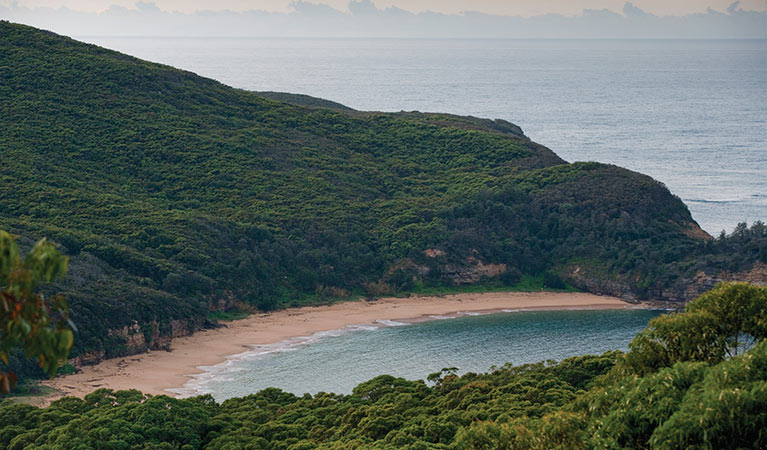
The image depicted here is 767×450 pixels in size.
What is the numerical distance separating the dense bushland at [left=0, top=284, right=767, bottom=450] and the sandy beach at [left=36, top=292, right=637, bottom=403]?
299 inches

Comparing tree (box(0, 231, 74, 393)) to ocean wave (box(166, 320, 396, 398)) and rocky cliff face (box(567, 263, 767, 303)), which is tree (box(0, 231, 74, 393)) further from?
rocky cliff face (box(567, 263, 767, 303))

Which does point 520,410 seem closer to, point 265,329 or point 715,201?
point 265,329

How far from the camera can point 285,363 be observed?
40875mm

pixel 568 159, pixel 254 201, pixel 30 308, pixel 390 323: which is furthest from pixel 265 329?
pixel 568 159

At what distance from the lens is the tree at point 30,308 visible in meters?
8.37

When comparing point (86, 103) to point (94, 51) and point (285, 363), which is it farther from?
point (285, 363)

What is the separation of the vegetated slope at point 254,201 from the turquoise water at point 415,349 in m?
5.24

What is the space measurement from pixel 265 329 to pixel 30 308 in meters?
38.5

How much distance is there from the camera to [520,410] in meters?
23.2

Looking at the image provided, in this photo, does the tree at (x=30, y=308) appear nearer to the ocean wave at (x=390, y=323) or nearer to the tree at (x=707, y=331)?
the tree at (x=707, y=331)

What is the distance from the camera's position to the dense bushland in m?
12.2

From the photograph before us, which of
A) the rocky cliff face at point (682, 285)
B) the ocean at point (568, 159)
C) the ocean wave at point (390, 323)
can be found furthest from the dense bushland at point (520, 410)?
the rocky cliff face at point (682, 285)

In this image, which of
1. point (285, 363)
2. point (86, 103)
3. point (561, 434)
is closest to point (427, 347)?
point (285, 363)

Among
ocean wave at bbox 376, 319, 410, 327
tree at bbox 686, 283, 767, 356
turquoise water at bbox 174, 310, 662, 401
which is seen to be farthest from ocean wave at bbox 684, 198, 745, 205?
tree at bbox 686, 283, 767, 356
